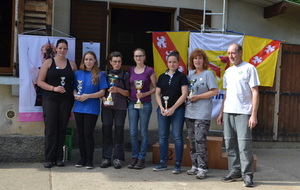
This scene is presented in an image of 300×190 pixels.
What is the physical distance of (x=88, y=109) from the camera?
18.0 feet

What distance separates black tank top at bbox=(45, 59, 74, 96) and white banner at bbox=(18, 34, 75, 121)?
0.31m

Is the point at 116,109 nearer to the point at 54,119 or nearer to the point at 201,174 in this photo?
the point at 54,119

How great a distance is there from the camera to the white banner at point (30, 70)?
18.5 feet

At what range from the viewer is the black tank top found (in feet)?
18.0

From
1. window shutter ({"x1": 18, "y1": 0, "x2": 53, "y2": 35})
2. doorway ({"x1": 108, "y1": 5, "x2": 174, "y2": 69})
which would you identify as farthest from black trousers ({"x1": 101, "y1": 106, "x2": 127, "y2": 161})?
doorway ({"x1": 108, "y1": 5, "x2": 174, "y2": 69})

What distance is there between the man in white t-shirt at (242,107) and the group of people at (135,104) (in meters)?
0.02

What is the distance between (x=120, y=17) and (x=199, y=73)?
5.44 meters

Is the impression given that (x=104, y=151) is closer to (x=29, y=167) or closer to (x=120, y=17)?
(x=29, y=167)

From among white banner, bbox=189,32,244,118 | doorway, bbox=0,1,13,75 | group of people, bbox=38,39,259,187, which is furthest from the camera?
doorway, bbox=0,1,13,75

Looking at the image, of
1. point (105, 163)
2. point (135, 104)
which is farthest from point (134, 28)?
point (105, 163)

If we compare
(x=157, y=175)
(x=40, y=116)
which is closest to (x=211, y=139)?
(x=157, y=175)

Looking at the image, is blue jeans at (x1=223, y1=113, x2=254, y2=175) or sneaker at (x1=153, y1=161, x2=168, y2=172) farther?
sneaker at (x1=153, y1=161, x2=168, y2=172)

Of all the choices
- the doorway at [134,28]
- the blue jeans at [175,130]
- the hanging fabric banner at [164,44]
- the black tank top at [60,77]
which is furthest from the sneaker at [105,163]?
the doorway at [134,28]

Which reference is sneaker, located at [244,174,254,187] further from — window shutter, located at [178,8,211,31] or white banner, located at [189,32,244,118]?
window shutter, located at [178,8,211,31]
